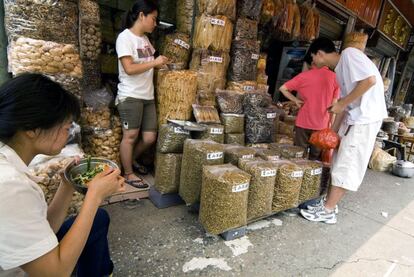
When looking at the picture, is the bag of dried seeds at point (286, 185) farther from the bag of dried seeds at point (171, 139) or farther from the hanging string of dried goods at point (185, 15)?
the hanging string of dried goods at point (185, 15)

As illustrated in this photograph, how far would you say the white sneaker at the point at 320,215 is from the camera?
2432 millimetres

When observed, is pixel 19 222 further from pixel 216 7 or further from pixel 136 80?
pixel 216 7

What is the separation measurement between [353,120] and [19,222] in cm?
240

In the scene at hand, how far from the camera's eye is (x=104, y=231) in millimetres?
1322

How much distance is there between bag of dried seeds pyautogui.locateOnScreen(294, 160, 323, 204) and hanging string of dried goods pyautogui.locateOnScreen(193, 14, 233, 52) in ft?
4.84

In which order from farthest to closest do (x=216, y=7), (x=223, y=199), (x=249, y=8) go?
(x=249, y=8)
(x=216, y=7)
(x=223, y=199)

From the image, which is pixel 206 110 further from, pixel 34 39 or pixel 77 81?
pixel 34 39

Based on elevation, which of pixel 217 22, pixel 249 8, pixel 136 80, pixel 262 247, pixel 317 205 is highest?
pixel 249 8

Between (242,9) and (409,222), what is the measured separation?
282cm

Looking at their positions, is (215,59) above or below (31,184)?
above

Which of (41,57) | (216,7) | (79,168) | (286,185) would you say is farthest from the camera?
(216,7)

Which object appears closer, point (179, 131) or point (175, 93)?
point (179, 131)

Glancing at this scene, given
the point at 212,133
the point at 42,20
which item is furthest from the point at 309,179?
the point at 42,20

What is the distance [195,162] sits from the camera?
2080mm
